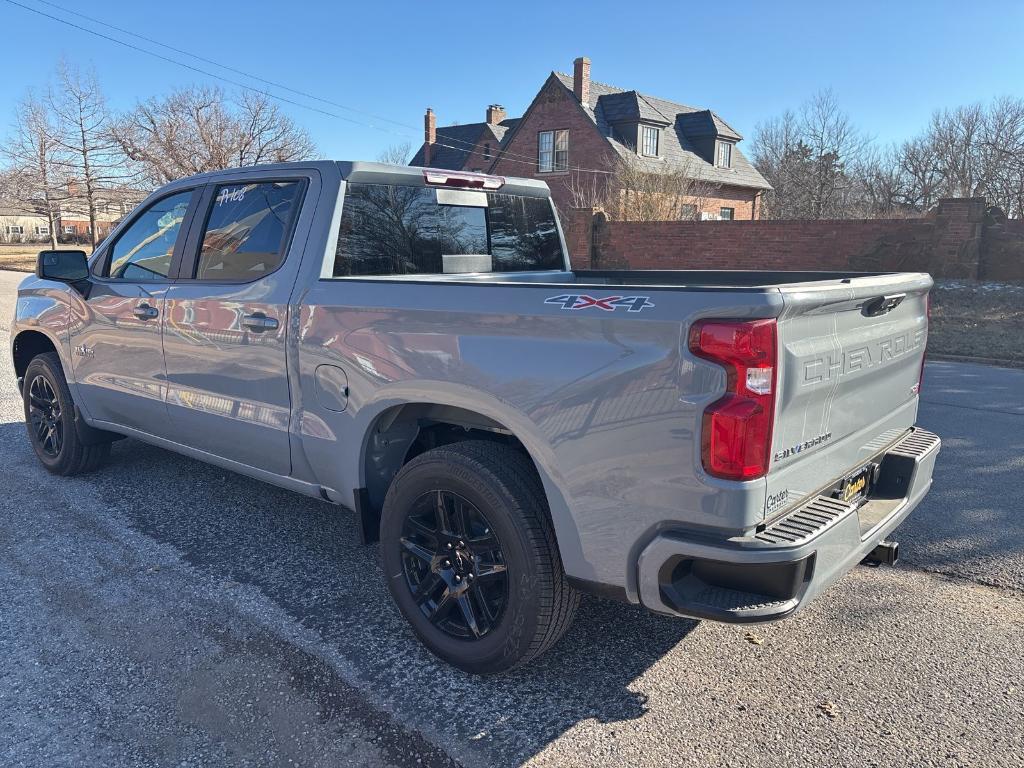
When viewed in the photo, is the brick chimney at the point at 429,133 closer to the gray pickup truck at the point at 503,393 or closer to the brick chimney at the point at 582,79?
the brick chimney at the point at 582,79

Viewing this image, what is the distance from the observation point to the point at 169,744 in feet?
8.55

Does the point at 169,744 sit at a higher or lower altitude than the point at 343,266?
lower

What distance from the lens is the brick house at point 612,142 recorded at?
3241 centimetres

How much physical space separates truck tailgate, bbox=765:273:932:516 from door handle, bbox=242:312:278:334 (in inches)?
89.1

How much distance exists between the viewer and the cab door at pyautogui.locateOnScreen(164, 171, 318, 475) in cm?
361

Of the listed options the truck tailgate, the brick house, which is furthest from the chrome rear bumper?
the brick house

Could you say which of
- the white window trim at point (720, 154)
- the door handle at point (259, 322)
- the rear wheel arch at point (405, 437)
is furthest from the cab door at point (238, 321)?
the white window trim at point (720, 154)

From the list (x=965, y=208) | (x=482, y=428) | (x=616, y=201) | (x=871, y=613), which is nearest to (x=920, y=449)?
(x=871, y=613)

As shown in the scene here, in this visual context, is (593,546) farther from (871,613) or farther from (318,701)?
(871,613)

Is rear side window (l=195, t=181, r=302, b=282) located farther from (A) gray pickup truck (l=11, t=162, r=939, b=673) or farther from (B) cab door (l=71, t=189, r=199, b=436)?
(B) cab door (l=71, t=189, r=199, b=436)

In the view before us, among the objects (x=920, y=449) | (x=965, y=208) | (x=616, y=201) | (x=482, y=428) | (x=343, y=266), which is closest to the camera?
(x=482, y=428)

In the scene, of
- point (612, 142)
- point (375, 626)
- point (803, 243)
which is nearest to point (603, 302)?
point (375, 626)

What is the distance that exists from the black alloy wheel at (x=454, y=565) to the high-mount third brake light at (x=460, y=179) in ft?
5.89

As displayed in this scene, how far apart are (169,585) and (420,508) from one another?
5.01ft
